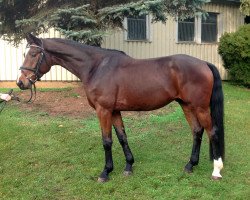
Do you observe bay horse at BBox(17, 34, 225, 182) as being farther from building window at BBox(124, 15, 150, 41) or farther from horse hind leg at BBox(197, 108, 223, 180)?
building window at BBox(124, 15, 150, 41)

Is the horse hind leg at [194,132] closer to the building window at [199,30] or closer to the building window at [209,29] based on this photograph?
the building window at [199,30]

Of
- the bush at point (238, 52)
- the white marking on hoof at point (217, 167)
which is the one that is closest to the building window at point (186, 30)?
the bush at point (238, 52)

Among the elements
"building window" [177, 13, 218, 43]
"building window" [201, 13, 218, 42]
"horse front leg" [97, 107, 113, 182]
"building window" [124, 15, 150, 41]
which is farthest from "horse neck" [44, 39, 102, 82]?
"building window" [201, 13, 218, 42]

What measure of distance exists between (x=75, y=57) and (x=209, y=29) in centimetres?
1348

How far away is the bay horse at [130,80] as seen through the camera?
5328mm

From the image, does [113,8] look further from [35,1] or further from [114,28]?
[35,1]

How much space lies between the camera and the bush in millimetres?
14117

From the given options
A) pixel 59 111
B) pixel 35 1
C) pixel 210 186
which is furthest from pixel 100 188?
pixel 35 1

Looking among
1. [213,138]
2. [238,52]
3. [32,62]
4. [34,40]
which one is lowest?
[213,138]

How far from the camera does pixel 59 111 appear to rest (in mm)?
9500

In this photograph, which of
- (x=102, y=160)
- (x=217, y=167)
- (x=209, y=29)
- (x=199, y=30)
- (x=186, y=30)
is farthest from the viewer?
(x=209, y=29)

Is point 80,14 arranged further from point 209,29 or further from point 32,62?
point 209,29

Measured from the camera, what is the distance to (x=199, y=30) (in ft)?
56.5

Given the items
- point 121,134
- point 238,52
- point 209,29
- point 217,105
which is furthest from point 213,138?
point 209,29
